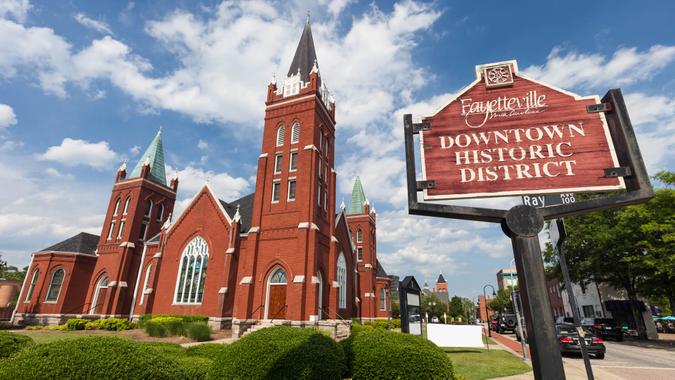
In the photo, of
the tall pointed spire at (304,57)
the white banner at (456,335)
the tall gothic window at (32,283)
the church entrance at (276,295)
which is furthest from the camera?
the tall gothic window at (32,283)

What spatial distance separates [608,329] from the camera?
2933 cm

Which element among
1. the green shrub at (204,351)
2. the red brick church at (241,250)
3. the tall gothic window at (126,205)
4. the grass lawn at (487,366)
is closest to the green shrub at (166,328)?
the red brick church at (241,250)

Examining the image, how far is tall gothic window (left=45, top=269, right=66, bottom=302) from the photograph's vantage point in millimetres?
31609

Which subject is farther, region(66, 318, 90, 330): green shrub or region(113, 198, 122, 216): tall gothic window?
region(113, 198, 122, 216): tall gothic window

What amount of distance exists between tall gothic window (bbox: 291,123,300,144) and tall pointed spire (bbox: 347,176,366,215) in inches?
719

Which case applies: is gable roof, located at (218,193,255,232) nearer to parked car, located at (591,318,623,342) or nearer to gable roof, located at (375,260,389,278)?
gable roof, located at (375,260,389,278)

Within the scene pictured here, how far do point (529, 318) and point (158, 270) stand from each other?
1196 inches

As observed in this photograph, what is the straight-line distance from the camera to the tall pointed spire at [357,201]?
142ft

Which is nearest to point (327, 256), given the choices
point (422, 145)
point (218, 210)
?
point (218, 210)

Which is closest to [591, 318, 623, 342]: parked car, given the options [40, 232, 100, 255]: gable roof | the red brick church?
the red brick church

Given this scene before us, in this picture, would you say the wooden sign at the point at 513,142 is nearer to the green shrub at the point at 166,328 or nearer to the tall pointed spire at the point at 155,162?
the green shrub at the point at 166,328

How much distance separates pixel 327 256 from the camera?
84.5ft

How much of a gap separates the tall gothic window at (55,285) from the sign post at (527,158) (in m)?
40.9

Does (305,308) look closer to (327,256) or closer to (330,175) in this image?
(327,256)
